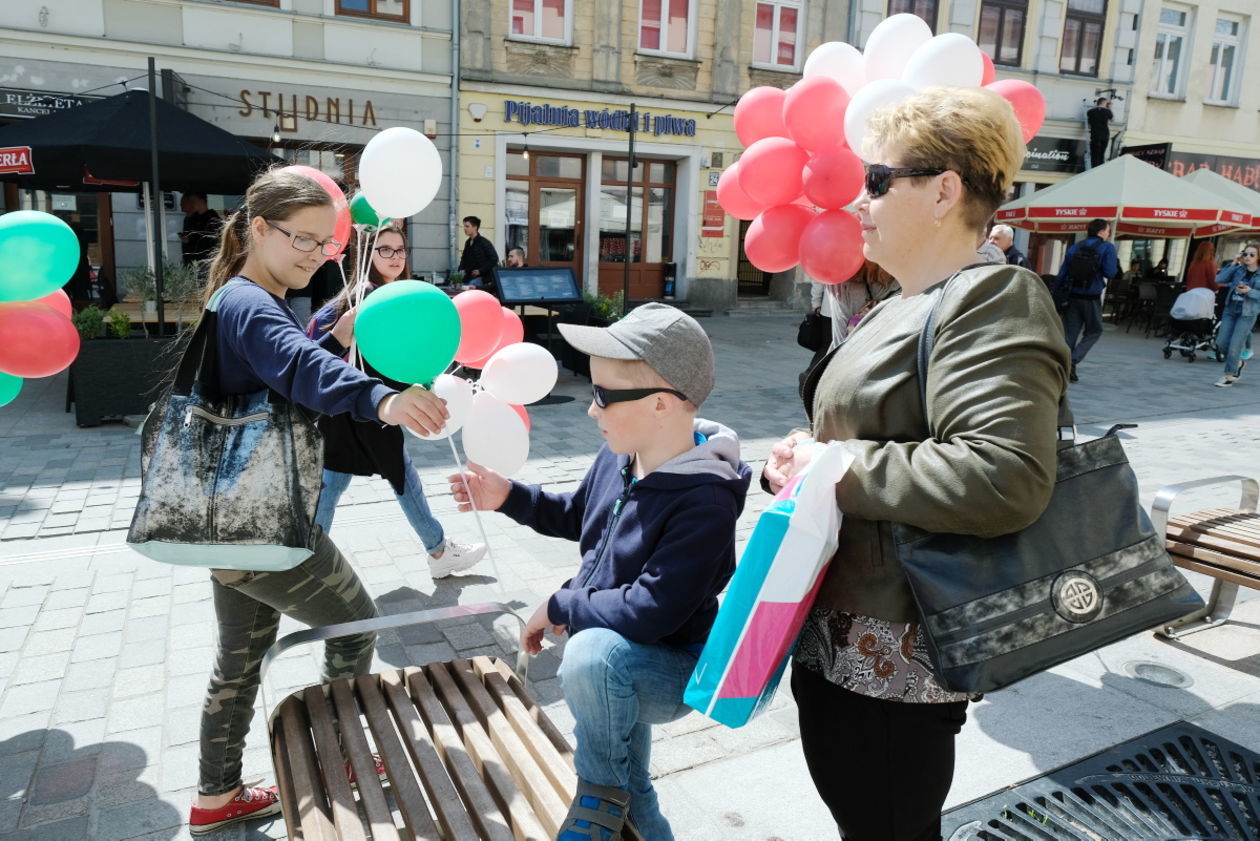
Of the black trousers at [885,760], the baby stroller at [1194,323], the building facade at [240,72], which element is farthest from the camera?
the baby stroller at [1194,323]

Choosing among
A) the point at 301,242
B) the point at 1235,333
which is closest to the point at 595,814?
the point at 301,242

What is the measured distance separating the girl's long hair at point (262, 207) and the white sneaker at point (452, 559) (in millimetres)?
2207

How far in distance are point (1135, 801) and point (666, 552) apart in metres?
1.84

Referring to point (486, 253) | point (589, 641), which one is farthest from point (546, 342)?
Result: point (589, 641)

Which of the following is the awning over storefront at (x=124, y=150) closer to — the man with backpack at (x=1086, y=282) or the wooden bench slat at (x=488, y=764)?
the wooden bench slat at (x=488, y=764)

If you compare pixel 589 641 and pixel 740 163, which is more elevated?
pixel 740 163

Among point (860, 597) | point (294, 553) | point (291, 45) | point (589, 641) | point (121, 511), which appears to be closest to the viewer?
point (860, 597)

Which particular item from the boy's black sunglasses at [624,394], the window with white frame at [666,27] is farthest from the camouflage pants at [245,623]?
the window with white frame at [666,27]

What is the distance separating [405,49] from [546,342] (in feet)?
23.5

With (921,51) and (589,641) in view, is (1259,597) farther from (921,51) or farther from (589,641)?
(589,641)

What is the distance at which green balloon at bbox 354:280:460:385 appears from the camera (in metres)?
2.15

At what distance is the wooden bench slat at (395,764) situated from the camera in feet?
6.06

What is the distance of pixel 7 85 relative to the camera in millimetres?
12000

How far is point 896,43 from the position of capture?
2.68m
